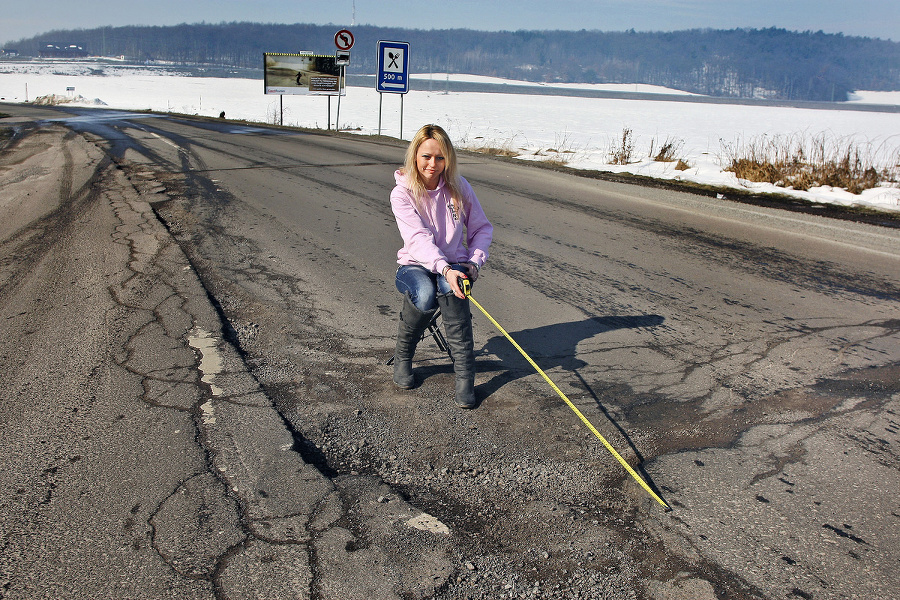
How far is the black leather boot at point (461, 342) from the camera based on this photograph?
3680mm

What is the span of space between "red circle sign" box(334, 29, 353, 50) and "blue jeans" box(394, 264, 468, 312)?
822 inches

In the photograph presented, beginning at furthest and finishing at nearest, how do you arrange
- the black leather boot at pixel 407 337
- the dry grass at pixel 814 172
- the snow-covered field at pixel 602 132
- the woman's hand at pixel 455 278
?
the snow-covered field at pixel 602 132 → the dry grass at pixel 814 172 → the black leather boot at pixel 407 337 → the woman's hand at pixel 455 278

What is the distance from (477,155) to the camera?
55.3 ft

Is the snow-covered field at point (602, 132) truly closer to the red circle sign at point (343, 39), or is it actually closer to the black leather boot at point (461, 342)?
the red circle sign at point (343, 39)

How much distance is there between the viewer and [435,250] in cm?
365

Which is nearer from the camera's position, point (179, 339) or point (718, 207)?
point (179, 339)

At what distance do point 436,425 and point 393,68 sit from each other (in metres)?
18.8

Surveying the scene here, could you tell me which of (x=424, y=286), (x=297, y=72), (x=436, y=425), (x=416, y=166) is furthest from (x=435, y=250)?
(x=297, y=72)

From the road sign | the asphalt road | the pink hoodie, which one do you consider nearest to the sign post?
the road sign

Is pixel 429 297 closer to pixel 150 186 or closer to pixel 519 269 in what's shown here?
pixel 519 269

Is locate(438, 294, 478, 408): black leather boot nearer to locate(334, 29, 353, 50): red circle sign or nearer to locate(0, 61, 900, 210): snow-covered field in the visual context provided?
locate(0, 61, 900, 210): snow-covered field

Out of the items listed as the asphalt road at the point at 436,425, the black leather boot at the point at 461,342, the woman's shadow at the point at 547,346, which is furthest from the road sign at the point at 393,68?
the black leather boot at the point at 461,342

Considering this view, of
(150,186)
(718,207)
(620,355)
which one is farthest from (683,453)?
(150,186)

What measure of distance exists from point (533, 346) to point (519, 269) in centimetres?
203
